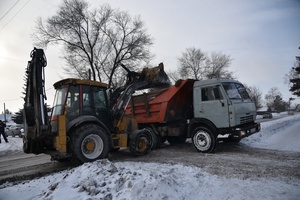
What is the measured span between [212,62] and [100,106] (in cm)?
4518

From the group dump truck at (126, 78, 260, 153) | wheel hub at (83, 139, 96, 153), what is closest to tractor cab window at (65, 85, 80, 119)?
wheel hub at (83, 139, 96, 153)

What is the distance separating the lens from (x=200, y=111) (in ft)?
30.8

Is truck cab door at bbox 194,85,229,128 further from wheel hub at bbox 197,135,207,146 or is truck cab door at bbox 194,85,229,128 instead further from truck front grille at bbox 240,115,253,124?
wheel hub at bbox 197,135,207,146

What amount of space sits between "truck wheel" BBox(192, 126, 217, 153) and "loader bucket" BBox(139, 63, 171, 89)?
2.44m

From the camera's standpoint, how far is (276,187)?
484cm

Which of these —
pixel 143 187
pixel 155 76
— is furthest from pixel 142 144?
pixel 143 187

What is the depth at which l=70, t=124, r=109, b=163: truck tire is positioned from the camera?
6.98 meters

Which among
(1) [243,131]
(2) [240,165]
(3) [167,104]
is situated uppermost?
(3) [167,104]

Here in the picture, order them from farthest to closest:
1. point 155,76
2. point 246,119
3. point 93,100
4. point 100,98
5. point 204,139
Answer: point 155,76 < point 204,139 < point 246,119 < point 100,98 < point 93,100

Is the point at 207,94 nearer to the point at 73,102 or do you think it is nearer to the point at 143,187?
the point at 73,102

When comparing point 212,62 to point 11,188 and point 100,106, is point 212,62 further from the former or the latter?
point 11,188

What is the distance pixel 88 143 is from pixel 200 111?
443 cm

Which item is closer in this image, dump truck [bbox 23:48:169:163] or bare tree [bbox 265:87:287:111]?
dump truck [bbox 23:48:169:163]

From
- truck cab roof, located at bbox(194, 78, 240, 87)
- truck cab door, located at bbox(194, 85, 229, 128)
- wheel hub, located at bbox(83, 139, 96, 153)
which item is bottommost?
wheel hub, located at bbox(83, 139, 96, 153)
